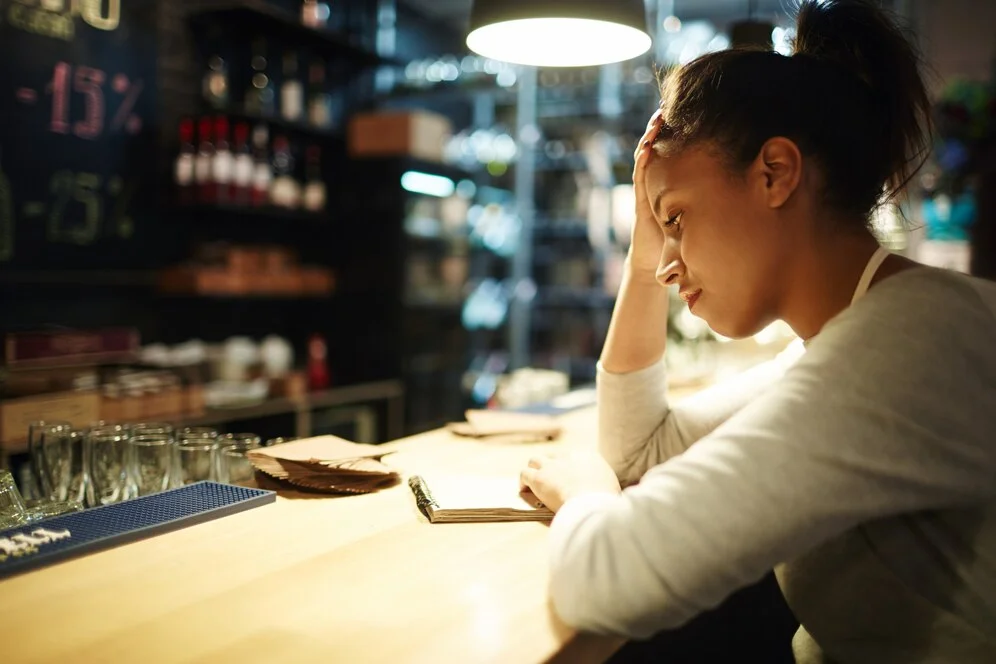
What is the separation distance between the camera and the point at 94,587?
3.23ft

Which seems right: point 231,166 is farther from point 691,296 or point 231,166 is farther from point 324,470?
point 691,296

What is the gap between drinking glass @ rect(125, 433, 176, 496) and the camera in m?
1.40

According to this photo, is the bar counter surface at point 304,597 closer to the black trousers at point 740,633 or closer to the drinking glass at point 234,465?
the drinking glass at point 234,465

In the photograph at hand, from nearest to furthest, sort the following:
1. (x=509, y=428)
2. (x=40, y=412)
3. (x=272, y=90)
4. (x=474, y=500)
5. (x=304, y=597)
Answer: (x=304, y=597) < (x=474, y=500) < (x=509, y=428) < (x=40, y=412) < (x=272, y=90)

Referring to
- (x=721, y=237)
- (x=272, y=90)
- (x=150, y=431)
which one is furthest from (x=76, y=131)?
(x=721, y=237)

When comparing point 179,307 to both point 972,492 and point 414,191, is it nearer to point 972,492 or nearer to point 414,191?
point 414,191

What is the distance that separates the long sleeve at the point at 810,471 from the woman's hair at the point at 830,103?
227mm

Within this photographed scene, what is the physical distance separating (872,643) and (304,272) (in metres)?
4.15

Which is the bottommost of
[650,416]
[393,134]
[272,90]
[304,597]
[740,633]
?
[740,633]

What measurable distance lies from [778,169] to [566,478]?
1.72 ft

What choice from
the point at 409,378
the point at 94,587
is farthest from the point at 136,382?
the point at 94,587

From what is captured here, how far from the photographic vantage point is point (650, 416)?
1556 mm

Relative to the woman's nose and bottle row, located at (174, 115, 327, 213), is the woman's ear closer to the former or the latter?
the woman's nose

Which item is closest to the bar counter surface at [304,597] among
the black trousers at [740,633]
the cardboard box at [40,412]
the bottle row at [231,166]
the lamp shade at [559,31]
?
the black trousers at [740,633]
